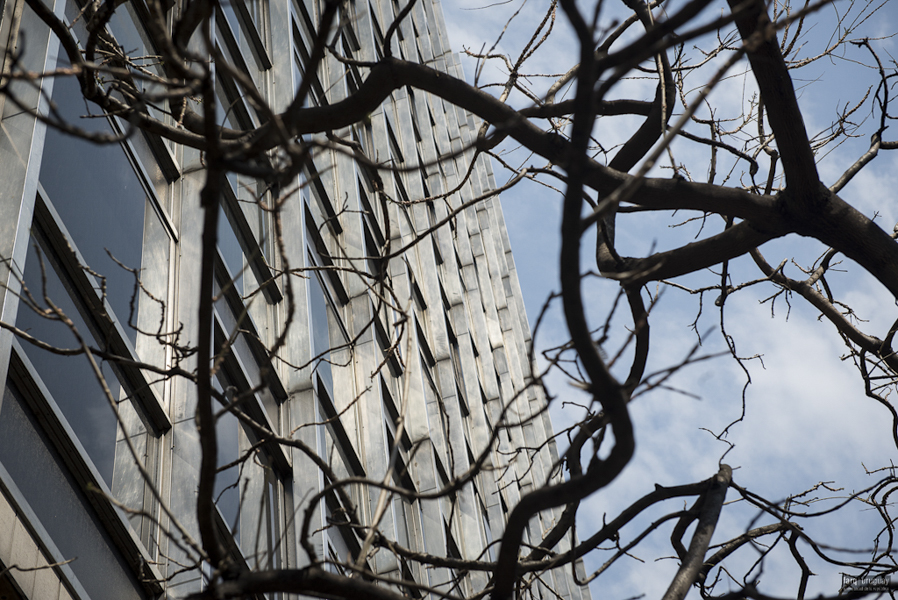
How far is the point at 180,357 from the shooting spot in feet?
9.87

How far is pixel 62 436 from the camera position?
5059 mm

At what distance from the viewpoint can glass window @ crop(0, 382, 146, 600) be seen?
464cm

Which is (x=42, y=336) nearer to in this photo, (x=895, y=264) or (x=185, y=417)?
(x=185, y=417)

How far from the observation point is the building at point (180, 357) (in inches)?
169

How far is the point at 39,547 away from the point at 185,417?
222cm

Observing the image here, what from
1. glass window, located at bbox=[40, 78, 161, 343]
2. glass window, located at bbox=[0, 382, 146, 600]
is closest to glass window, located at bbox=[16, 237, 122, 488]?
glass window, located at bbox=[0, 382, 146, 600]

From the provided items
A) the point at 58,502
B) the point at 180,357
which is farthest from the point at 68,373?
the point at 180,357

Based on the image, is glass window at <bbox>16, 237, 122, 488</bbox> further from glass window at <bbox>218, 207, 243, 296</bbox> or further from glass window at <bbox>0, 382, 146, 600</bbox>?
glass window at <bbox>218, 207, 243, 296</bbox>

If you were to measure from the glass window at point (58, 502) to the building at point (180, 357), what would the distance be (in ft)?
0.05

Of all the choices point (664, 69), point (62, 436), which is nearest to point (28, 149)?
point (62, 436)

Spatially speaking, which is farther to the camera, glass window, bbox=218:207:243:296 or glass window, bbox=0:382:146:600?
glass window, bbox=218:207:243:296

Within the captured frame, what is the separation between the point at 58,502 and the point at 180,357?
2505 millimetres

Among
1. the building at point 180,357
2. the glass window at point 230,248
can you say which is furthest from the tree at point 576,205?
the glass window at point 230,248

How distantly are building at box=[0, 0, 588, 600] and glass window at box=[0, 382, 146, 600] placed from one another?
1cm
